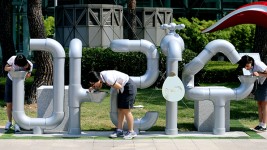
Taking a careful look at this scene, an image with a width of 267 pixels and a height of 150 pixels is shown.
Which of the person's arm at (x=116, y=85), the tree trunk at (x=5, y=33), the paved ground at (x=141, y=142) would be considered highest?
the tree trunk at (x=5, y=33)

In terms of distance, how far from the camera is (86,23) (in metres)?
21.9

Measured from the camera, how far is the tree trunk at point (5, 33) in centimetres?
1722

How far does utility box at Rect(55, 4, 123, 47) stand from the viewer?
2191cm

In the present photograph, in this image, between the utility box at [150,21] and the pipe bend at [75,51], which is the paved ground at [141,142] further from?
the utility box at [150,21]

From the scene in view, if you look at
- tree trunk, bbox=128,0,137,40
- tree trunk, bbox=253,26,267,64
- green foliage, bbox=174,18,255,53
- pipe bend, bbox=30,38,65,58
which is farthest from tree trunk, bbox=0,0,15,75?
green foliage, bbox=174,18,255,53

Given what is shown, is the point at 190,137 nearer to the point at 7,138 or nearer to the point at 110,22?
the point at 7,138

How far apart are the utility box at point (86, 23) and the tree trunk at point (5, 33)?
4.30 metres

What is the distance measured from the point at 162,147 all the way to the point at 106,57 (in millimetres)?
9655

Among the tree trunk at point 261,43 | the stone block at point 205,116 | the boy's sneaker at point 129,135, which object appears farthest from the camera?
the tree trunk at point 261,43

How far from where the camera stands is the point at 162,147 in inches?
351

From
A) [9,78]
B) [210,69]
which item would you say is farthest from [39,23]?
[210,69]

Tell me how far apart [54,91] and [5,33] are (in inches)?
328

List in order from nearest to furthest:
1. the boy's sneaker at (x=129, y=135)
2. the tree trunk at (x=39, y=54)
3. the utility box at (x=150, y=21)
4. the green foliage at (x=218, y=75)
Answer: the boy's sneaker at (x=129, y=135), the tree trunk at (x=39, y=54), the green foliage at (x=218, y=75), the utility box at (x=150, y=21)

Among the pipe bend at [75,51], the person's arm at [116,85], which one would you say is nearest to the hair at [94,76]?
the person's arm at [116,85]
